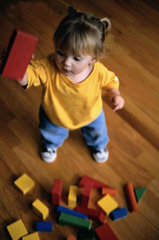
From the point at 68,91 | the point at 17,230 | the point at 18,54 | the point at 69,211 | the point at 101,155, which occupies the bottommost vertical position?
the point at 17,230

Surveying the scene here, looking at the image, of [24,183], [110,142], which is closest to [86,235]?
[24,183]

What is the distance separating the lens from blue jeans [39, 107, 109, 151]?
3.64 ft

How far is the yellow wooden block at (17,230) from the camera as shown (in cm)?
102

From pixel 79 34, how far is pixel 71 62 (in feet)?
0.29

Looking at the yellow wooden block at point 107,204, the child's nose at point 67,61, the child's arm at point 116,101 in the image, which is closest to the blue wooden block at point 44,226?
the yellow wooden block at point 107,204

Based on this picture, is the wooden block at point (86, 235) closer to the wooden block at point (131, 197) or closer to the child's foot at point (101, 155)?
the wooden block at point (131, 197)

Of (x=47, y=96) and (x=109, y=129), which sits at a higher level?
(x=47, y=96)

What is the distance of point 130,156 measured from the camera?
1.28 meters

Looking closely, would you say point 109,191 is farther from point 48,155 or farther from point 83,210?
point 48,155

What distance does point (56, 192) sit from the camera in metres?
1.05

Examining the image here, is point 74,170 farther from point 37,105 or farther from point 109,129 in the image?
point 37,105

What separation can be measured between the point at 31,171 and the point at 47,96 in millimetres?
381

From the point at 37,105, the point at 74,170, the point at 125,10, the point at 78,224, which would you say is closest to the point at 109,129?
the point at 74,170

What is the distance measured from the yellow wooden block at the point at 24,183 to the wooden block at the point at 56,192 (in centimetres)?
11
